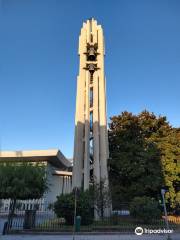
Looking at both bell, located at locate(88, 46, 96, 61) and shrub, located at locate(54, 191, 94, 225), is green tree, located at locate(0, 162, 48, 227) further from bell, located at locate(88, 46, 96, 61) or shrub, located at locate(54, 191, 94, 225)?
bell, located at locate(88, 46, 96, 61)

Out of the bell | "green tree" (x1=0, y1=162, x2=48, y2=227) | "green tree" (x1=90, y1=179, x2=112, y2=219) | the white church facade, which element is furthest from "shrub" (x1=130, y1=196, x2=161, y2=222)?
the bell

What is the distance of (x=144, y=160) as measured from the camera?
94.9 feet

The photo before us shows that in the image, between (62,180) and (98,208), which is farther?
(62,180)

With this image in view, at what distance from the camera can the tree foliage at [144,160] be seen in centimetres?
2806

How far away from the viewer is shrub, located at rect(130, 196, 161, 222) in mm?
20109

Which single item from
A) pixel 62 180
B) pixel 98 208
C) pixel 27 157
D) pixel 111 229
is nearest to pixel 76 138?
pixel 98 208

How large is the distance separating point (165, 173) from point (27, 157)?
32.3 meters

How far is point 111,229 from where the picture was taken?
59.1 feet

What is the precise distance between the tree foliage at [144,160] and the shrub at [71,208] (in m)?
6.86

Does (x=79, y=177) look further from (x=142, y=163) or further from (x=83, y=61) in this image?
(x=83, y=61)

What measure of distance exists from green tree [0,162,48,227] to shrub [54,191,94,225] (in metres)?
2.06

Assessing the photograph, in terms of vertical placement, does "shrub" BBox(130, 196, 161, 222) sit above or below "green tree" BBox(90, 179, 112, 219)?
below

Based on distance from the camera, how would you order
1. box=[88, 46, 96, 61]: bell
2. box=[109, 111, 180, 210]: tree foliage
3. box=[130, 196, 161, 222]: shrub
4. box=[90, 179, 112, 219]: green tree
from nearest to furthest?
box=[130, 196, 161, 222]: shrub → box=[90, 179, 112, 219]: green tree → box=[109, 111, 180, 210]: tree foliage → box=[88, 46, 96, 61]: bell

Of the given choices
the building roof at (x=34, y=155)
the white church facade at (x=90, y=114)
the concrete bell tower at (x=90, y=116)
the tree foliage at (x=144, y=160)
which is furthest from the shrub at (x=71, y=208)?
the building roof at (x=34, y=155)
